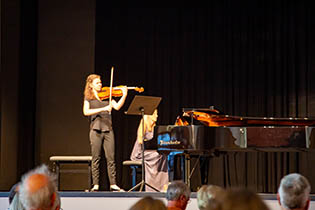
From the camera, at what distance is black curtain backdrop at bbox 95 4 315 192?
8922mm

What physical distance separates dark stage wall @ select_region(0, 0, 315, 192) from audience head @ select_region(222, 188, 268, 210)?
758 cm

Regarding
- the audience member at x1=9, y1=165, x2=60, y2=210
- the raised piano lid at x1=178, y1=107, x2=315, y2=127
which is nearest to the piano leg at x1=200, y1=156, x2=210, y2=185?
the raised piano lid at x1=178, y1=107, x2=315, y2=127

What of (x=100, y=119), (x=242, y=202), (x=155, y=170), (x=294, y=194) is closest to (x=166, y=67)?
(x=155, y=170)

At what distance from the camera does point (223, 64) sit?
9.20 metres

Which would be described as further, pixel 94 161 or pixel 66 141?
pixel 66 141

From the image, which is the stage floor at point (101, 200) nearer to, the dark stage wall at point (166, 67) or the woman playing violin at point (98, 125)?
the woman playing violin at point (98, 125)

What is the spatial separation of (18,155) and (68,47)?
7.46 ft

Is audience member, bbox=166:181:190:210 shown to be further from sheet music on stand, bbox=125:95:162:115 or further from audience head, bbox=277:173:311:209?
sheet music on stand, bbox=125:95:162:115

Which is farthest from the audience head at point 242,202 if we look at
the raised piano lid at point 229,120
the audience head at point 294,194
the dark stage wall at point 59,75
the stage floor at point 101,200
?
the dark stage wall at point 59,75

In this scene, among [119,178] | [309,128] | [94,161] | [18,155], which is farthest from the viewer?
[119,178]

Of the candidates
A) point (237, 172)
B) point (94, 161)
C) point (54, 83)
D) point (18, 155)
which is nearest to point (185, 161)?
point (94, 161)

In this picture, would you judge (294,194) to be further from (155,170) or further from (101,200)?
(155,170)

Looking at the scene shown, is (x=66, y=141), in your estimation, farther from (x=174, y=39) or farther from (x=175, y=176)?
(x=175, y=176)

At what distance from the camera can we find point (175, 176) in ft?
21.7
